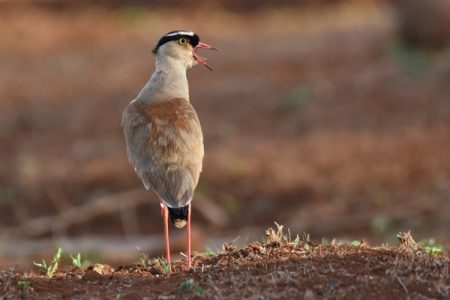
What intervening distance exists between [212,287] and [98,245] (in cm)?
808

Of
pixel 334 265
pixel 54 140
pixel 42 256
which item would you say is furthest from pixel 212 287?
pixel 54 140

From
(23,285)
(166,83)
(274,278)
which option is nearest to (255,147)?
(166,83)

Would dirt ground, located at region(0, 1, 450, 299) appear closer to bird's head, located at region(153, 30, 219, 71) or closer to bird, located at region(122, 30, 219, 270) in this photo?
bird's head, located at region(153, 30, 219, 71)

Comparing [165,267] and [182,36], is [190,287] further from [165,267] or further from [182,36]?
[182,36]

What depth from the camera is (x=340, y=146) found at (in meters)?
15.9

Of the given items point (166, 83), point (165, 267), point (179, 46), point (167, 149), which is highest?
Result: point (179, 46)

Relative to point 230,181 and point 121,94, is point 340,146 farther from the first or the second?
point 121,94

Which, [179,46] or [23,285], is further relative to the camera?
[179,46]

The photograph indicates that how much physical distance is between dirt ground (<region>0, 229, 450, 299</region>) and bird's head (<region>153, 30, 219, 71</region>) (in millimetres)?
1803

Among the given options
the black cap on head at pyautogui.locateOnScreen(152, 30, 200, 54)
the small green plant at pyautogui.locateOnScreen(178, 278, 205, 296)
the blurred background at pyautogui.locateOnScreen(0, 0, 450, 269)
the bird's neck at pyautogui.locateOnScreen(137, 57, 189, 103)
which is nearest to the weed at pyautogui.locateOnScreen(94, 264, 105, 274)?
the small green plant at pyautogui.locateOnScreen(178, 278, 205, 296)

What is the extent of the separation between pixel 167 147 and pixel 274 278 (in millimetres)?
1562

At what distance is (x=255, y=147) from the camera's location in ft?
53.8

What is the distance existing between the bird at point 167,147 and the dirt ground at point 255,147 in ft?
8.07

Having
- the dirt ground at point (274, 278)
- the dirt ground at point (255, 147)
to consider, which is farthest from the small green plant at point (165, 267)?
the dirt ground at point (255, 147)
